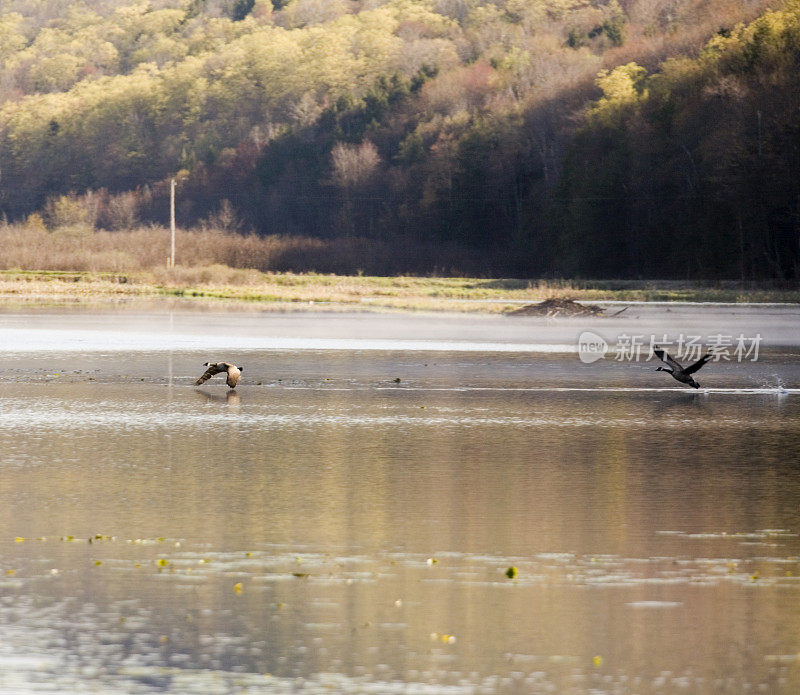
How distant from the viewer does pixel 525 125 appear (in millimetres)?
93875

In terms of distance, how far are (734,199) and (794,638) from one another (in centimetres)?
6095

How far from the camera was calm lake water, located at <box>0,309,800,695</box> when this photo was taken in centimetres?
618

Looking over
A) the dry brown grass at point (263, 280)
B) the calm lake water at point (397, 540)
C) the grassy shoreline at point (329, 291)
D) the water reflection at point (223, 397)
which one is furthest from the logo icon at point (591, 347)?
the dry brown grass at point (263, 280)

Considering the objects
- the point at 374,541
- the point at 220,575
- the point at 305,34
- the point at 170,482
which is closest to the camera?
the point at 220,575

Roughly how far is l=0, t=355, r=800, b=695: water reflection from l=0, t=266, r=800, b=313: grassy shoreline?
3292cm

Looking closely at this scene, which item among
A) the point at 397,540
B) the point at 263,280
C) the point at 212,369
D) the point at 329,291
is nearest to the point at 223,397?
the point at 212,369

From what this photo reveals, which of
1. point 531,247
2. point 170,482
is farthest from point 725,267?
point 170,482

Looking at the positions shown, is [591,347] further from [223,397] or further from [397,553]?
[397,553]

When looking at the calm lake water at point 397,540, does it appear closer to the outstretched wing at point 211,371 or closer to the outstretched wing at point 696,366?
the outstretched wing at point 211,371

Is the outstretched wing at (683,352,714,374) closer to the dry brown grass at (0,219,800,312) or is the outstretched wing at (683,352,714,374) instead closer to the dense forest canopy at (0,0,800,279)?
the dry brown grass at (0,219,800,312)

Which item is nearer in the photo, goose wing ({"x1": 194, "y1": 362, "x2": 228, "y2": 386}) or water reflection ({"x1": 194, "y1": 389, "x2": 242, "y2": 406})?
water reflection ({"x1": 194, "y1": 389, "x2": 242, "y2": 406})

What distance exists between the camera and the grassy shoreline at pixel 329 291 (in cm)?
5134

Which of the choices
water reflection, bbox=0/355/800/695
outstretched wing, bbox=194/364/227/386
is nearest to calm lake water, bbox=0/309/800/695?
water reflection, bbox=0/355/800/695

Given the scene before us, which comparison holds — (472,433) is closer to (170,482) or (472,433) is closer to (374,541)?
(170,482)
